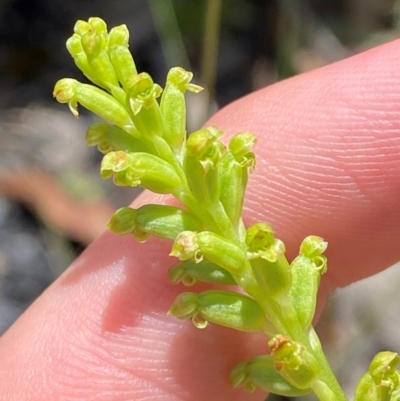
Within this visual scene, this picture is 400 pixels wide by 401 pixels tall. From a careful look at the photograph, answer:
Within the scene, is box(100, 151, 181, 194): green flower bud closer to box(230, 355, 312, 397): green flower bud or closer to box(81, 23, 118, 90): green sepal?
box(81, 23, 118, 90): green sepal

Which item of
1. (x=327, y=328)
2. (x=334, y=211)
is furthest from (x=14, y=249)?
(x=334, y=211)

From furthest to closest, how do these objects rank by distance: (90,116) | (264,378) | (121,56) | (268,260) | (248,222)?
(90,116) < (248,222) < (264,378) < (121,56) < (268,260)

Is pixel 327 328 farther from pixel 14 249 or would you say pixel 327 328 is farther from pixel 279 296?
pixel 279 296

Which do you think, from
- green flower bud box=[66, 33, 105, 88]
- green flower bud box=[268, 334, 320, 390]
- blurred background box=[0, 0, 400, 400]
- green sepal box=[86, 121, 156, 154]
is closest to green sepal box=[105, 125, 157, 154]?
green sepal box=[86, 121, 156, 154]

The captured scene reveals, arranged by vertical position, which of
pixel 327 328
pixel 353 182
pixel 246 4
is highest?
pixel 353 182

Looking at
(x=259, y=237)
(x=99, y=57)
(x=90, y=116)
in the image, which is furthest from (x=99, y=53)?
(x=90, y=116)

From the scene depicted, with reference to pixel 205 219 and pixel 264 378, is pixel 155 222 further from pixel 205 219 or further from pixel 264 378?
pixel 264 378

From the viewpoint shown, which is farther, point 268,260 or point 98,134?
point 98,134
